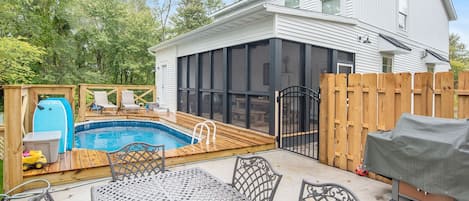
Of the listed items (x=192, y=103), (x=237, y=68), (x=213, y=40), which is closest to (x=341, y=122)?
(x=237, y=68)

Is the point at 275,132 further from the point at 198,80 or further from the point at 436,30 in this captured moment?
the point at 436,30

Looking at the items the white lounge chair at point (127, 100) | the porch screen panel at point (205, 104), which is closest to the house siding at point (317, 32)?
the porch screen panel at point (205, 104)

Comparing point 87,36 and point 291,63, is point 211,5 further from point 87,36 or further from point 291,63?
point 291,63

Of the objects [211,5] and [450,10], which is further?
[211,5]

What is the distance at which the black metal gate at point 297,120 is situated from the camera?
19.9ft

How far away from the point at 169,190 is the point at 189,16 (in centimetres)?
1957

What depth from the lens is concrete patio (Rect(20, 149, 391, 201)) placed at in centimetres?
343

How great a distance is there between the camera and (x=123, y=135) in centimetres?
924

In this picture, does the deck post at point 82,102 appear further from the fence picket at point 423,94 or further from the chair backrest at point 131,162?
the fence picket at point 423,94

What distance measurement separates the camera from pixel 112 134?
943 centimetres

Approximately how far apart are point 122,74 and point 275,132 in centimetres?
1549

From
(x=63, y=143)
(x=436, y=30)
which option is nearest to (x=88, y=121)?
(x=63, y=143)

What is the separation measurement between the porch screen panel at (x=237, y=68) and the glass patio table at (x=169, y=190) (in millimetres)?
4993

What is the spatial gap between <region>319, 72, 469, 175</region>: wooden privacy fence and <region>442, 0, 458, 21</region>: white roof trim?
1357cm
